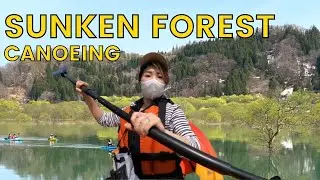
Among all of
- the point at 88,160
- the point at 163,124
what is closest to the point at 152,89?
the point at 163,124

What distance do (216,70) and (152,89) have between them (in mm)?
117930

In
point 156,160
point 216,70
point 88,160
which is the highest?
point 216,70

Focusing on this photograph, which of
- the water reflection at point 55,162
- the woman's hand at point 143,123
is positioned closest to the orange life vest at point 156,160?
the woman's hand at point 143,123

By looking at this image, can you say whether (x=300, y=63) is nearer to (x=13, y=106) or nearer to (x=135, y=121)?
(x=13, y=106)

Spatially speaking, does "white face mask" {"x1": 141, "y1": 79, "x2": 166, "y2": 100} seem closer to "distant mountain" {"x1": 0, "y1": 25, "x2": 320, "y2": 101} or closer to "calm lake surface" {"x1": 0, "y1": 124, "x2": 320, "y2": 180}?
"calm lake surface" {"x1": 0, "y1": 124, "x2": 320, "y2": 180}

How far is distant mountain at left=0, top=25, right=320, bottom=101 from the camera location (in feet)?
340

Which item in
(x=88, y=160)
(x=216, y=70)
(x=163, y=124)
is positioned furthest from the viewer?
(x=216, y=70)

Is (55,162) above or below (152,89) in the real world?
below

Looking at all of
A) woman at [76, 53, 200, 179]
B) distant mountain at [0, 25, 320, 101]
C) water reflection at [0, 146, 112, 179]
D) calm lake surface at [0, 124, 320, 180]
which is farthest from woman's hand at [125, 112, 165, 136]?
distant mountain at [0, 25, 320, 101]

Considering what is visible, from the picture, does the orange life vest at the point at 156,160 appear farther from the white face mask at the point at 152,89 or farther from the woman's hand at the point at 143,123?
the woman's hand at the point at 143,123

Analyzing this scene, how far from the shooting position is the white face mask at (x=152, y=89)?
1.66m

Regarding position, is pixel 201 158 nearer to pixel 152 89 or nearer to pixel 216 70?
pixel 152 89

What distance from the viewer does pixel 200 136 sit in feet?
5.12

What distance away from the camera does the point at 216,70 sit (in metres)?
119
